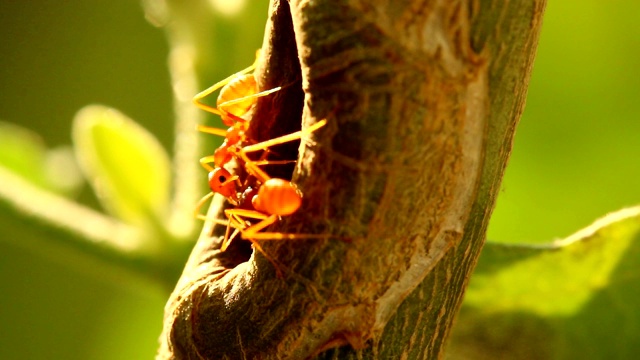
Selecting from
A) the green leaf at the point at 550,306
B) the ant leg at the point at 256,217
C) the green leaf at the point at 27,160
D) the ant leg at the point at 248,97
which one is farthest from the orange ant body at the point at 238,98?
the green leaf at the point at 27,160

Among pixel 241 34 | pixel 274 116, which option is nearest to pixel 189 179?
pixel 241 34

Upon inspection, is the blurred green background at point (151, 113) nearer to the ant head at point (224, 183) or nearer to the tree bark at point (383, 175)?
the ant head at point (224, 183)

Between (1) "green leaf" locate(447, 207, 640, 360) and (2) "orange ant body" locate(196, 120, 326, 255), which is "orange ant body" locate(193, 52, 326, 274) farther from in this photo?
(1) "green leaf" locate(447, 207, 640, 360)

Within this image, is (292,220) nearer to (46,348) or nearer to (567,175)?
(567,175)

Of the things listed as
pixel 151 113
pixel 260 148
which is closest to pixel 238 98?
pixel 260 148

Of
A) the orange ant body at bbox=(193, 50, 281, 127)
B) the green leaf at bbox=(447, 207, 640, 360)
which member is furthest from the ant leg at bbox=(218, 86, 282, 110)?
the green leaf at bbox=(447, 207, 640, 360)

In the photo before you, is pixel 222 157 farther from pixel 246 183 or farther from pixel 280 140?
pixel 280 140
